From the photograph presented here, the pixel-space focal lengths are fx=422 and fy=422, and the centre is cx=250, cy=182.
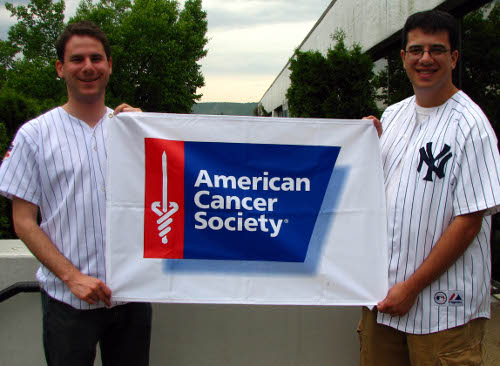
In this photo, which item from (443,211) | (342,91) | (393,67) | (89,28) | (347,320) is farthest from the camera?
(393,67)

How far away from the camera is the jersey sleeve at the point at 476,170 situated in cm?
188

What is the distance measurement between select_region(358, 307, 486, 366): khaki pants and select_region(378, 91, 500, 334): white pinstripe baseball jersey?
0.16 ft

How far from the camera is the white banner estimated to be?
7.36 ft

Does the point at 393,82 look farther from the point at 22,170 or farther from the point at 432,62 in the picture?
the point at 22,170

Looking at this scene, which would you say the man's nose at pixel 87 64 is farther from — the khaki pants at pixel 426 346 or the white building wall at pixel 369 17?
the white building wall at pixel 369 17

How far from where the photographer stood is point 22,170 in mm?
1975

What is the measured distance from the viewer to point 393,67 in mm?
9281

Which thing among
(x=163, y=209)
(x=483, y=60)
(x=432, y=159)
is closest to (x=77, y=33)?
(x=163, y=209)

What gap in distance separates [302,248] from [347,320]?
1027 mm

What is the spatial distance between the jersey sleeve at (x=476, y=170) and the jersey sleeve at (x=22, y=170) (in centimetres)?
197

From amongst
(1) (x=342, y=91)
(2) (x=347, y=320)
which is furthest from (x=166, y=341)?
(1) (x=342, y=91)

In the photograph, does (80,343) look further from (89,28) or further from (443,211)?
(443,211)

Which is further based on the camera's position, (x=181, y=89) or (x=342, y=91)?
(x=181, y=89)

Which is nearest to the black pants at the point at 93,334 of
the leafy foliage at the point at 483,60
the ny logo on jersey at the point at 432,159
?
Result: the ny logo on jersey at the point at 432,159
